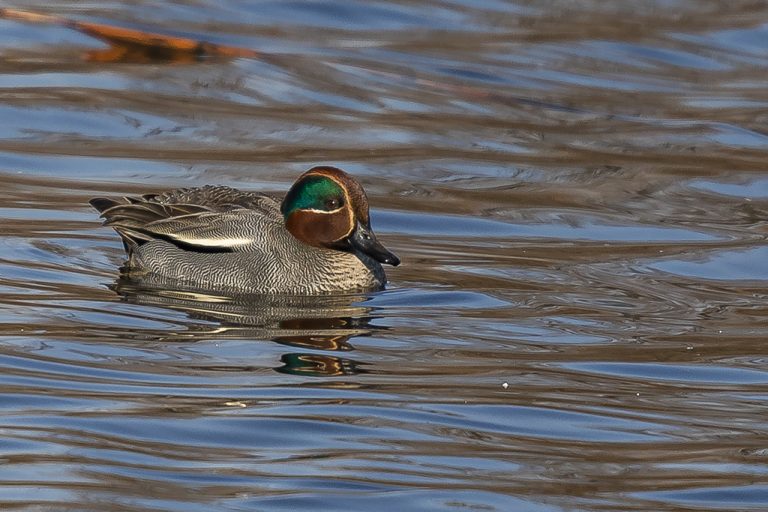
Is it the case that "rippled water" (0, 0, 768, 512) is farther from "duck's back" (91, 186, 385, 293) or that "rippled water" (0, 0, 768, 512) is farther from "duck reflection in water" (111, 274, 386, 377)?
"duck's back" (91, 186, 385, 293)

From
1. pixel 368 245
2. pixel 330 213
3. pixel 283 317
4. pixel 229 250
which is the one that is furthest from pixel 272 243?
pixel 283 317

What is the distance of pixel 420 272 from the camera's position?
10148mm

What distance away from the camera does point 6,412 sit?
6691 mm

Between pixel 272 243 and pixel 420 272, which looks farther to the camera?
→ pixel 420 272

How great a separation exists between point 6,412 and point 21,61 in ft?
31.8

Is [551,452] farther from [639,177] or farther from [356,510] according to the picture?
[639,177]

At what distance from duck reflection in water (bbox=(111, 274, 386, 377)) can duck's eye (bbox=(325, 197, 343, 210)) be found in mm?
507

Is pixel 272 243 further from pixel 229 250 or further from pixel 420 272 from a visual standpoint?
pixel 420 272

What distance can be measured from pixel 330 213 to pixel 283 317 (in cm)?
101

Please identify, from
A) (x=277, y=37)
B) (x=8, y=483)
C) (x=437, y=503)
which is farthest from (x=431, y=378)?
(x=277, y=37)

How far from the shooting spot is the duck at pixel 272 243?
9.58 metres

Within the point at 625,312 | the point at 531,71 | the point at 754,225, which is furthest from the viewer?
the point at 531,71

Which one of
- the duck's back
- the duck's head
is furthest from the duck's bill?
the duck's back

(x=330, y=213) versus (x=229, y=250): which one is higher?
(x=330, y=213)
